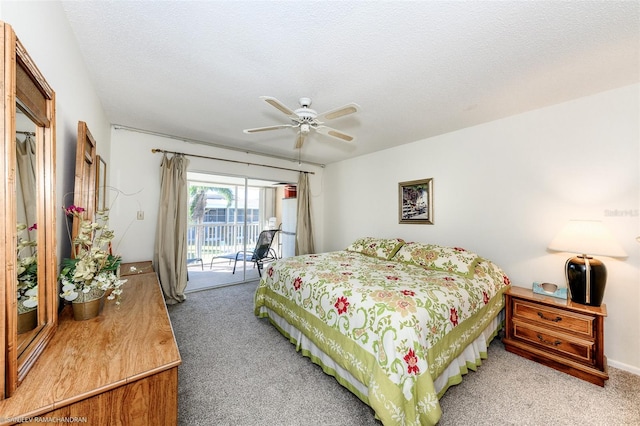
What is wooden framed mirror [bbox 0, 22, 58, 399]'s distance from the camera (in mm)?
712

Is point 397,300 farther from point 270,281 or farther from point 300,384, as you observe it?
point 270,281

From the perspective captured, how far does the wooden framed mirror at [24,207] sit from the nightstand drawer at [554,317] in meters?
3.18

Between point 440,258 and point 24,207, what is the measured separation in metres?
2.96

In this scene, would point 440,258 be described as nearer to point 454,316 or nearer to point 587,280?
point 454,316

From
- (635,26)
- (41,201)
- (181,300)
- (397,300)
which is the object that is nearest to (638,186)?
(635,26)

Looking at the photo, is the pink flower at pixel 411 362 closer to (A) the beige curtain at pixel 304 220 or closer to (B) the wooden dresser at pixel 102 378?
(B) the wooden dresser at pixel 102 378

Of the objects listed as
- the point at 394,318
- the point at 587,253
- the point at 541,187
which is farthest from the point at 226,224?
the point at 587,253

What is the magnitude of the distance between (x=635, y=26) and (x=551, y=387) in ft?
8.04

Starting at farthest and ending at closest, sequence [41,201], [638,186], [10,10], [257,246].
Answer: [257,246] < [638,186] < [41,201] < [10,10]

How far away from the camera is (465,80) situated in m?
1.96

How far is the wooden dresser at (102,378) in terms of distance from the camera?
76 centimetres

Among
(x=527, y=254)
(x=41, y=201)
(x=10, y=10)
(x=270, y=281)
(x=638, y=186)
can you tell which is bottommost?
(x=270, y=281)

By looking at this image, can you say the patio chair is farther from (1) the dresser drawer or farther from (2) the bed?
(1) the dresser drawer

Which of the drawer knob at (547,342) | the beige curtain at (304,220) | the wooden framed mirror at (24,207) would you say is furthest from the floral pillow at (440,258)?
the wooden framed mirror at (24,207)
